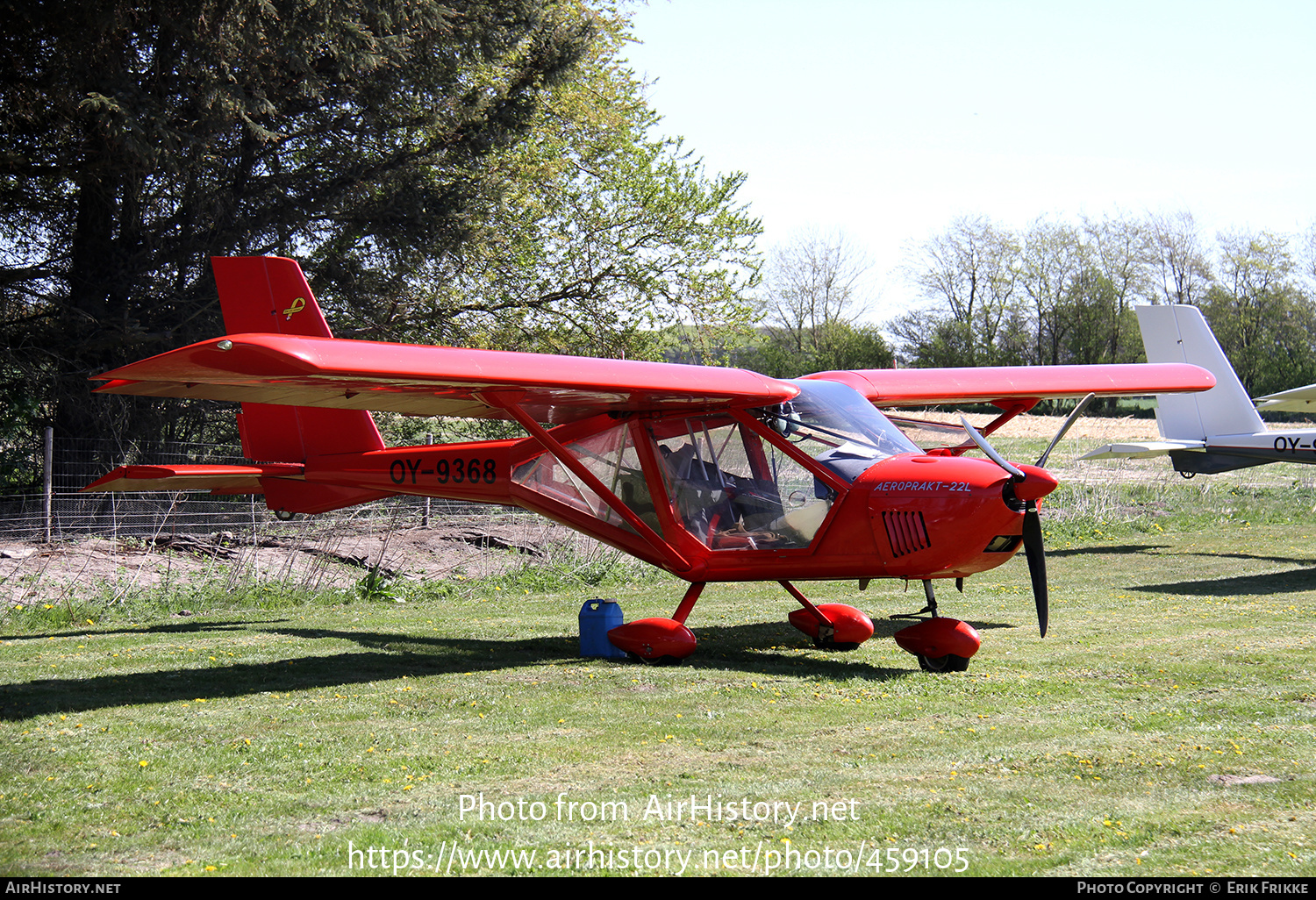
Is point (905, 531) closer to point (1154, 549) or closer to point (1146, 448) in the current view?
point (1154, 549)

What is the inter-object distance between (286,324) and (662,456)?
405 centimetres

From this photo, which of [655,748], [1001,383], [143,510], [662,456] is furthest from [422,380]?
[143,510]

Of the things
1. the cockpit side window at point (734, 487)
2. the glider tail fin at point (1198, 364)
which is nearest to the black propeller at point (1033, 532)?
the cockpit side window at point (734, 487)

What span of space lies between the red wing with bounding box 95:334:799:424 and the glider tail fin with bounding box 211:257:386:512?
5.07ft

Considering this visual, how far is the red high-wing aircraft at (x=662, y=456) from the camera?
22.8 feet

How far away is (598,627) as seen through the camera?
28.5 ft

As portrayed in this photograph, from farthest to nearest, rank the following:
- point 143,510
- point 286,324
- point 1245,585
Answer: point 143,510, point 1245,585, point 286,324

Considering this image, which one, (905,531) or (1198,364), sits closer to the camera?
(905,531)

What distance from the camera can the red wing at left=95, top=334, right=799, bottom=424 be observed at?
231 inches

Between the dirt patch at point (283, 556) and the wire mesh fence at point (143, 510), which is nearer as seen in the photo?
the dirt patch at point (283, 556)

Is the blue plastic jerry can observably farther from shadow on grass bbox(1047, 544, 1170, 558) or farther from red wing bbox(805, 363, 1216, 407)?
shadow on grass bbox(1047, 544, 1170, 558)

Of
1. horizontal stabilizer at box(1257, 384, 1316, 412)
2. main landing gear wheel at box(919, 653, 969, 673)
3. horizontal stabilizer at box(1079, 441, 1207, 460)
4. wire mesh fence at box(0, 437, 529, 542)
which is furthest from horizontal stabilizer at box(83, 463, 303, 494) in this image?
horizontal stabilizer at box(1257, 384, 1316, 412)

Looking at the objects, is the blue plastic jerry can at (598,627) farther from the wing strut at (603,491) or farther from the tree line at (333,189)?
the tree line at (333,189)

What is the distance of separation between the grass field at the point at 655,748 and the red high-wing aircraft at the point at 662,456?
0.83 metres
